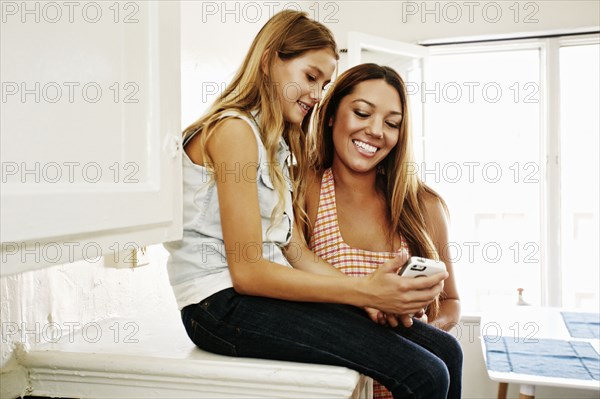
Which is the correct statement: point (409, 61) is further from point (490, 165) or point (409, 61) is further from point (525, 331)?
point (525, 331)

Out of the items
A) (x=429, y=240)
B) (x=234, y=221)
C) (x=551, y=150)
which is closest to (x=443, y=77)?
(x=551, y=150)

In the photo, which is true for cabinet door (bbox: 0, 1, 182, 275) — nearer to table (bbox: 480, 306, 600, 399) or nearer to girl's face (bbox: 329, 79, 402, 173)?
girl's face (bbox: 329, 79, 402, 173)

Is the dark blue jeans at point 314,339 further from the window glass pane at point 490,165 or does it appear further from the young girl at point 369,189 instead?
the window glass pane at point 490,165

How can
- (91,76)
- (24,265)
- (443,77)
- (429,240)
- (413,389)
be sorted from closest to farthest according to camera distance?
1. (24,265)
2. (91,76)
3. (413,389)
4. (429,240)
5. (443,77)

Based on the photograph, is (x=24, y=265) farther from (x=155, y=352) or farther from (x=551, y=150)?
(x=551, y=150)

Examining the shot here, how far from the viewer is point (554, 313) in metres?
2.49

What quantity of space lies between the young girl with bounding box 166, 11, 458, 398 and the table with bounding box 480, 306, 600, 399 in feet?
3.11

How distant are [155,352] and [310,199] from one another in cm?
63

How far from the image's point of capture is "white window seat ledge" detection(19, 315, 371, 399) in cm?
89

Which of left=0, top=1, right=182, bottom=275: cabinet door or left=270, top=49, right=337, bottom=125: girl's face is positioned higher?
left=270, top=49, right=337, bottom=125: girl's face

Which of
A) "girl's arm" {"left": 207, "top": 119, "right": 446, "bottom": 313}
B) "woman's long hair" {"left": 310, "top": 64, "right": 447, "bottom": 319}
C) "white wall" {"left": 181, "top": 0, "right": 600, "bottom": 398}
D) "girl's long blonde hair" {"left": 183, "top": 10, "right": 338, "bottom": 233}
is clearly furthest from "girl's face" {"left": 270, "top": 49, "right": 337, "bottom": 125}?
"white wall" {"left": 181, "top": 0, "right": 600, "bottom": 398}

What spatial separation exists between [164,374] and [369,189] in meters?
0.81

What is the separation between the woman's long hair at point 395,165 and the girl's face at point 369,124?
21 mm

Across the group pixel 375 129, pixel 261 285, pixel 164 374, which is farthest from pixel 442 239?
pixel 164 374
